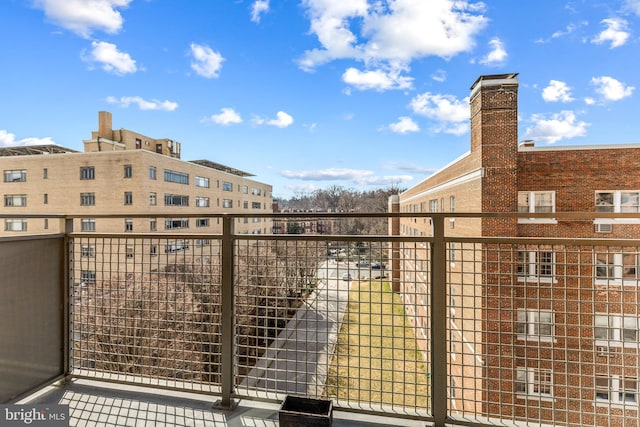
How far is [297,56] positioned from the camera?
12.4m

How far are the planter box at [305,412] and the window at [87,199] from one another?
2067 cm

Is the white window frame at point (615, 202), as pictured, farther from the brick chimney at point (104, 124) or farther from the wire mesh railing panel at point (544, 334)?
the brick chimney at point (104, 124)

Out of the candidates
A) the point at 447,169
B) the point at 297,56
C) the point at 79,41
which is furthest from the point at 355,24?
the point at 79,41

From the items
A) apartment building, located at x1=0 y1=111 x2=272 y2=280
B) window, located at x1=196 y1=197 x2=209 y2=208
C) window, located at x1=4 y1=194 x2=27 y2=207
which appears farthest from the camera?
window, located at x1=196 y1=197 x2=209 y2=208

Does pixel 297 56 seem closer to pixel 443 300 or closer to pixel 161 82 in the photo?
pixel 161 82

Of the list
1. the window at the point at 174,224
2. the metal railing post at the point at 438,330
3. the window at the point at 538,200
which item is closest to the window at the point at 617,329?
the metal railing post at the point at 438,330

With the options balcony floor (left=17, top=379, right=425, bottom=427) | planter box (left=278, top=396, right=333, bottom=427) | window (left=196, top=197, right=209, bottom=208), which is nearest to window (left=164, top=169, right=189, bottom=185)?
window (left=196, top=197, right=209, bottom=208)

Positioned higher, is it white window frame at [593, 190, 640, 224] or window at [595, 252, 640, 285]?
white window frame at [593, 190, 640, 224]

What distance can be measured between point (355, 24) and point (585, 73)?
694cm

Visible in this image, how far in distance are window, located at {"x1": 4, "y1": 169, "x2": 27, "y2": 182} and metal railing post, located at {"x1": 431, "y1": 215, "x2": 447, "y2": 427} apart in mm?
25022

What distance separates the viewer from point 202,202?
2355cm

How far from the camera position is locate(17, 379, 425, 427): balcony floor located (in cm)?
184

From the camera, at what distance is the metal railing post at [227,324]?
1997 mm

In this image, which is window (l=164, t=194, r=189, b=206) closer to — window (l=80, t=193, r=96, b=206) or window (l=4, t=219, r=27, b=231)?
window (l=80, t=193, r=96, b=206)
